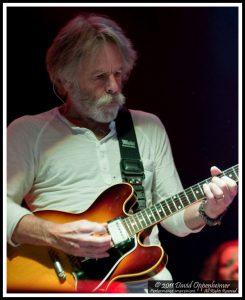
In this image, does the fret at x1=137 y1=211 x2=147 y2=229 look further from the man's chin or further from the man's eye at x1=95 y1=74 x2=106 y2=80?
the man's eye at x1=95 y1=74 x2=106 y2=80

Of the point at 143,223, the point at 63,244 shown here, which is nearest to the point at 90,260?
the point at 63,244

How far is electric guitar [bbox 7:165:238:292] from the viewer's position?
4.92 ft

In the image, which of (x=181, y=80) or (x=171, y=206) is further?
(x=181, y=80)

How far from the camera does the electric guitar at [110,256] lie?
59.1 inches

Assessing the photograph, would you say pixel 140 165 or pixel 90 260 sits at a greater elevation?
pixel 140 165

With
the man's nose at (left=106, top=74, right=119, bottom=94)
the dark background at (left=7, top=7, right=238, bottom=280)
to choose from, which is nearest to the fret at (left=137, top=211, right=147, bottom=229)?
the dark background at (left=7, top=7, right=238, bottom=280)

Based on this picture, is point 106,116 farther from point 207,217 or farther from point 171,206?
point 207,217

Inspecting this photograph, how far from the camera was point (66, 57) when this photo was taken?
1717 mm

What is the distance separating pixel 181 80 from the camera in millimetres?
1818

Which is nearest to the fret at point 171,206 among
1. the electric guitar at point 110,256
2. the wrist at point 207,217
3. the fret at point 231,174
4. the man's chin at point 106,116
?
the electric guitar at point 110,256

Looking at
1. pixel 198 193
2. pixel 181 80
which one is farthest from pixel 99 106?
pixel 198 193

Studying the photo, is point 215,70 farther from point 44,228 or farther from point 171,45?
point 44,228

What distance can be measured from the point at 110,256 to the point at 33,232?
0.87 ft

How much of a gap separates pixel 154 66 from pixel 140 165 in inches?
16.1
